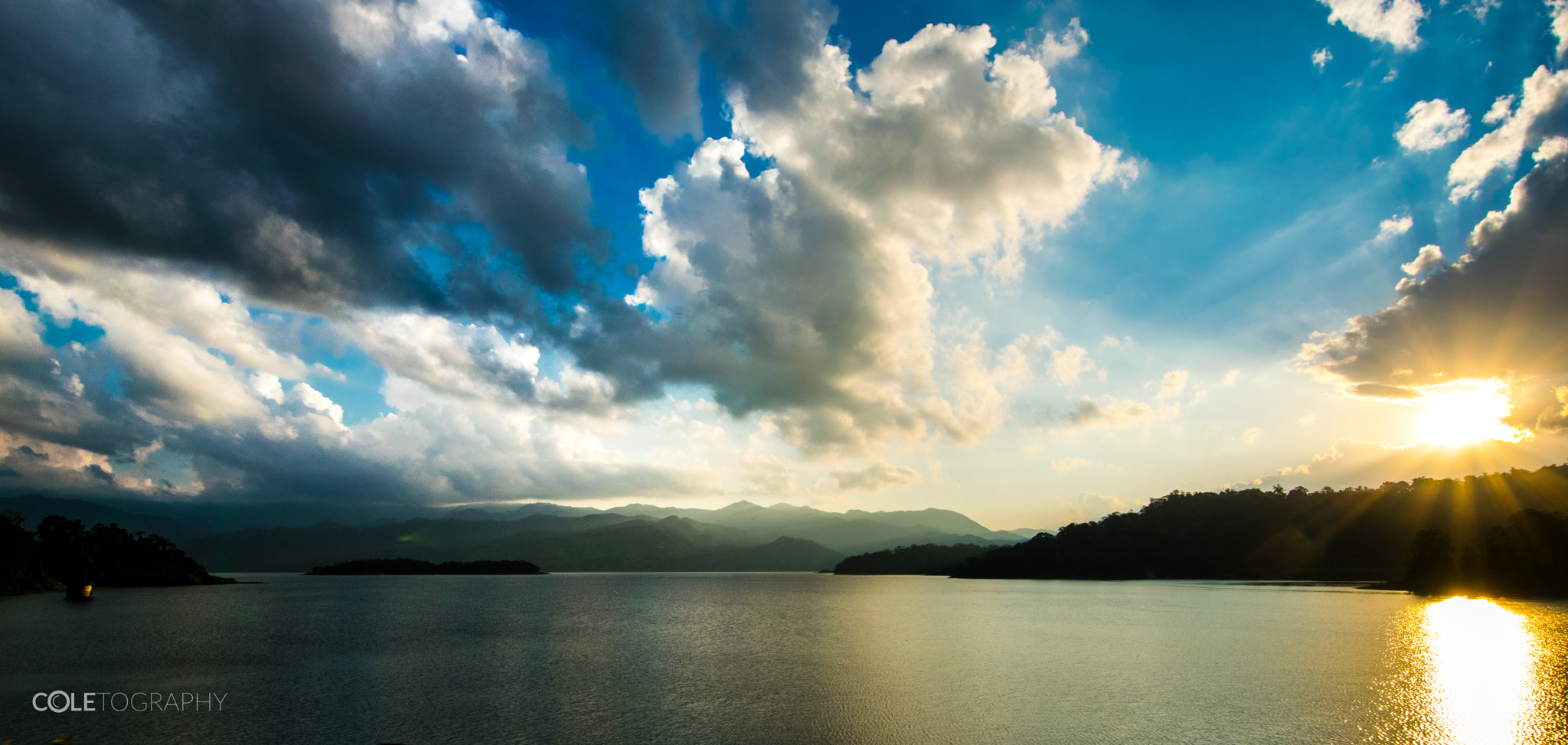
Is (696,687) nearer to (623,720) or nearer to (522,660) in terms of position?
(623,720)

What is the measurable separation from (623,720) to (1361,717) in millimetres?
31738

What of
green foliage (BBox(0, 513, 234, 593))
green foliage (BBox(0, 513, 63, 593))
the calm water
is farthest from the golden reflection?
green foliage (BBox(0, 513, 63, 593))

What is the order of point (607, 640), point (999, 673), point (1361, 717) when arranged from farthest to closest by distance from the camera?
point (607, 640) → point (999, 673) → point (1361, 717)

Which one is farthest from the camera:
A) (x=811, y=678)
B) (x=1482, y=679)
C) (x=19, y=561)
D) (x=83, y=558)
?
(x=83, y=558)

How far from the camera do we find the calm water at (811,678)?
25.9 metres

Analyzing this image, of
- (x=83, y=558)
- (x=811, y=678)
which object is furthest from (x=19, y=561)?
(x=811, y=678)

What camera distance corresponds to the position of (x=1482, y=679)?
34.3 m

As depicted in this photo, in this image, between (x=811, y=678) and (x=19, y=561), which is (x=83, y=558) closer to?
(x=19, y=561)

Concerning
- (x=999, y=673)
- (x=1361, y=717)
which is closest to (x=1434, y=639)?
(x=1361, y=717)

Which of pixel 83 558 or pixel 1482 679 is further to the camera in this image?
pixel 83 558

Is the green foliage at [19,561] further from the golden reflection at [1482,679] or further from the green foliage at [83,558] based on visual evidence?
the golden reflection at [1482,679]

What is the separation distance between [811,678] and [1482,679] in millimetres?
36481

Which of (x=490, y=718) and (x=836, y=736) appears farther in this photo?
(x=490, y=718)

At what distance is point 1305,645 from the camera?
49.1m
